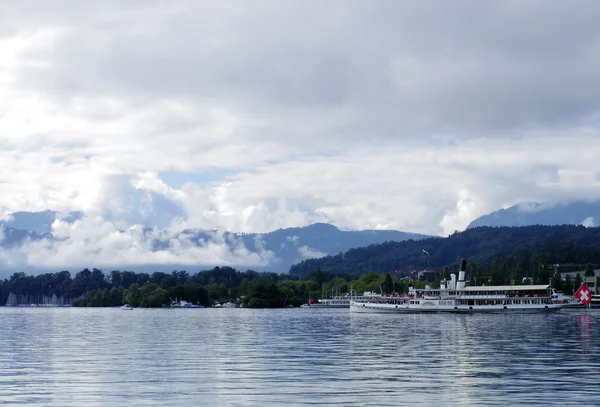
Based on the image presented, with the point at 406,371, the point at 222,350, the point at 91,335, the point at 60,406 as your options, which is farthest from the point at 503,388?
the point at 91,335

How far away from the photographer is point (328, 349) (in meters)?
87.6

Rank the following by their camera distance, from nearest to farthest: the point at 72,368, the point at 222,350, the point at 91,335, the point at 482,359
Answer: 1. the point at 72,368
2. the point at 482,359
3. the point at 222,350
4. the point at 91,335

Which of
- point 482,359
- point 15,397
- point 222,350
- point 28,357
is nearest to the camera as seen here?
point 15,397

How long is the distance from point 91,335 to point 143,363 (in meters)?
50.9

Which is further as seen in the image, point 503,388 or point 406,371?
point 406,371

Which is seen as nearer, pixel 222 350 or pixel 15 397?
pixel 15 397

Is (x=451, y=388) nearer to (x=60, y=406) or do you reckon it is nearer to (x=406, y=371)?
(x=406, y=371)

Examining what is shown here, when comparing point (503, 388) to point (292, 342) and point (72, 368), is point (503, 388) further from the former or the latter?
point (292, 342)

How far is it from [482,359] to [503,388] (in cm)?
2071

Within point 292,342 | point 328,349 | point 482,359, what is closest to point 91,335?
point 292,342

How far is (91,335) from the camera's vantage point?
396 ft

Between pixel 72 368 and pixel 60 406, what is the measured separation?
21.6 meters

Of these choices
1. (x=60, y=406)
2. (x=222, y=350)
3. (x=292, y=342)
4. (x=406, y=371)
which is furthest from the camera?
(x=292, y=342)

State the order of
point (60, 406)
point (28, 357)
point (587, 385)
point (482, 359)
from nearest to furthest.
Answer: point (60, 406) → point (587, 385) → point (482, 359) → point (28, 357)
